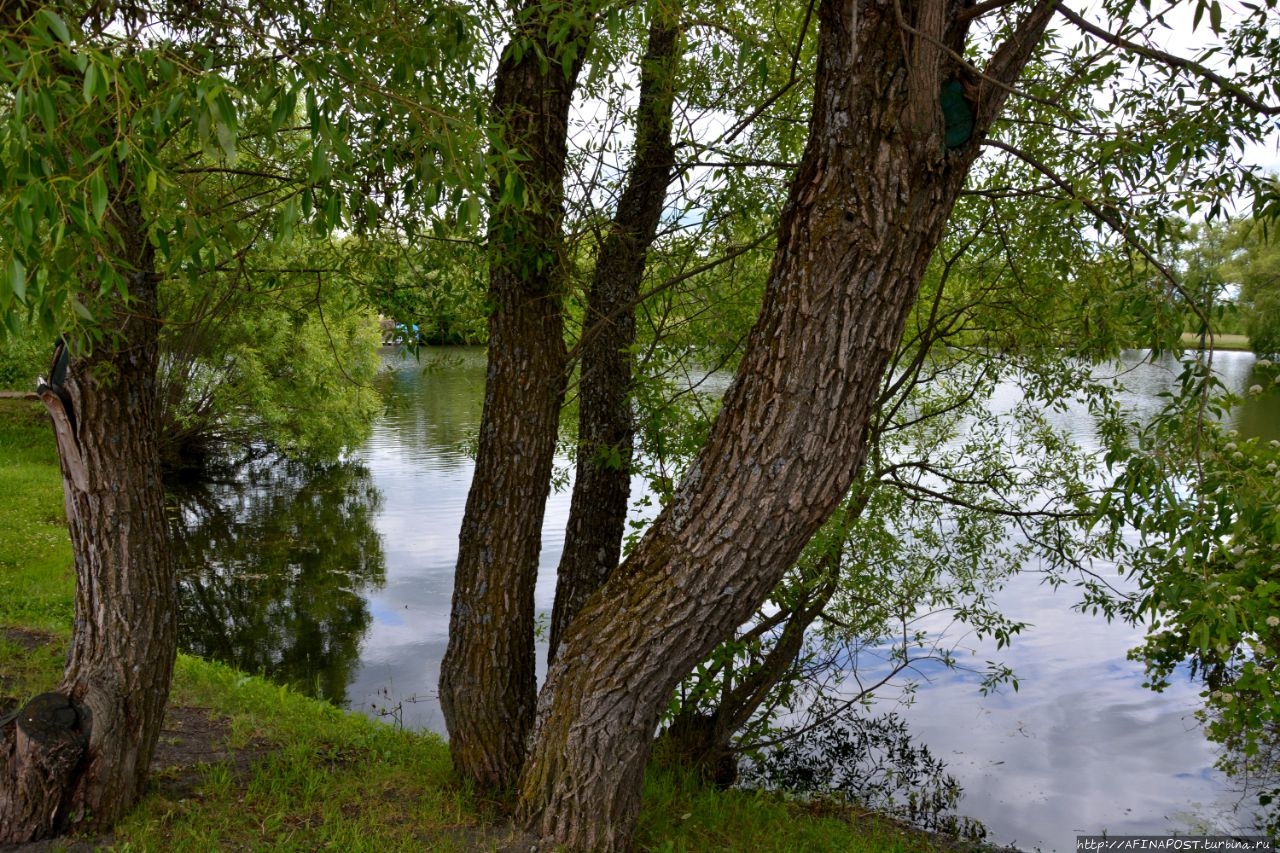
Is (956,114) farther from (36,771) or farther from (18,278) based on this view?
(36,771)

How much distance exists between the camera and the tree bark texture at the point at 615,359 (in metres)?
6.02

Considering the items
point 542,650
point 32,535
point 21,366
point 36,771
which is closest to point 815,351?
point 36,771

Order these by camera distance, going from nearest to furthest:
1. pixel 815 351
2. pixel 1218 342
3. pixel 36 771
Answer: pixel 815 351, pixel 36 771, pixel 1218 342

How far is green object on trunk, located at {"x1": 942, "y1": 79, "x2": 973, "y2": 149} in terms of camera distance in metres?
3.44

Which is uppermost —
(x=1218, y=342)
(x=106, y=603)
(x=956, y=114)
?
(x=956, y=114)

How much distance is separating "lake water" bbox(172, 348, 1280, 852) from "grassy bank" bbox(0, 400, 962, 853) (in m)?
1.75

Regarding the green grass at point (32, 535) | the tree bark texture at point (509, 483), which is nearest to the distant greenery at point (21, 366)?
the green grass at point (32, 535)

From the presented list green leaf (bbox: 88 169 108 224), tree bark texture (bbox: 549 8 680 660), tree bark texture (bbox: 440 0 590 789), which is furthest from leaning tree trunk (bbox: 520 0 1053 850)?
green leaf (bbox: 88 169 108 224)

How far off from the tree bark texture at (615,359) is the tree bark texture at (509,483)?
82 cm

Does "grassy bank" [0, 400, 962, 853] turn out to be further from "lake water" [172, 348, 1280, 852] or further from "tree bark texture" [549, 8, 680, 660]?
"lake water" [172, 348, 1280, 852]

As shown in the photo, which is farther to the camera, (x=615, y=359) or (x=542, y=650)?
(x=542, y=650)

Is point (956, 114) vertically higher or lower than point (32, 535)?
higher

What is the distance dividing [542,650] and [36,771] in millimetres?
6192

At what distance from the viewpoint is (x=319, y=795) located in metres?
5.06
